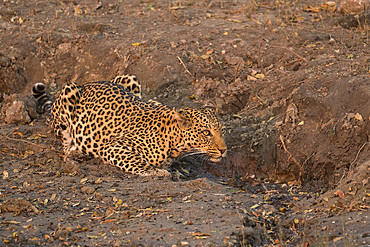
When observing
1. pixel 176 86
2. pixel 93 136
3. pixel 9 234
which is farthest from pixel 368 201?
pixel 176 86

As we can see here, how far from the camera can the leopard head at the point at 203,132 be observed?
980cm

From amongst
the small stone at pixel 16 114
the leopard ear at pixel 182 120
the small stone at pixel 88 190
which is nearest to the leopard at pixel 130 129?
the leopard ear at pixel 182 120

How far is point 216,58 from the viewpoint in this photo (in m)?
13.3

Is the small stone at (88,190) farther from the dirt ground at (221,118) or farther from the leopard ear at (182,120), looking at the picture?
the leopard ear at (182,120)

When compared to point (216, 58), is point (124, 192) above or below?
below

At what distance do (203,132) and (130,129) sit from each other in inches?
55.7

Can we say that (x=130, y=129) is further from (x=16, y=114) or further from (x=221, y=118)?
(x=16, y=114)

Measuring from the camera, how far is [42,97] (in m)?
12.7

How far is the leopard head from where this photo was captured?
32.2 feet

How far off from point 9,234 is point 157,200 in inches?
88.9

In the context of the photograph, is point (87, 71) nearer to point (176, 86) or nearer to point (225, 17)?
point (176, 86)

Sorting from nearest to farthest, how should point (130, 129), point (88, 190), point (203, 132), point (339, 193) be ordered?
point (339, 193) < point (88, 190) < point (203, 132) < point (130, 129)

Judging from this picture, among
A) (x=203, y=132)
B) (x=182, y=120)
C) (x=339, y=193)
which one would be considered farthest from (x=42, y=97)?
(x=339, y=193)

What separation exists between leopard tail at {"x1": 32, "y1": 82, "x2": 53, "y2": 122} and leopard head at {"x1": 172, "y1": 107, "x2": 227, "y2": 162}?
145 inches
